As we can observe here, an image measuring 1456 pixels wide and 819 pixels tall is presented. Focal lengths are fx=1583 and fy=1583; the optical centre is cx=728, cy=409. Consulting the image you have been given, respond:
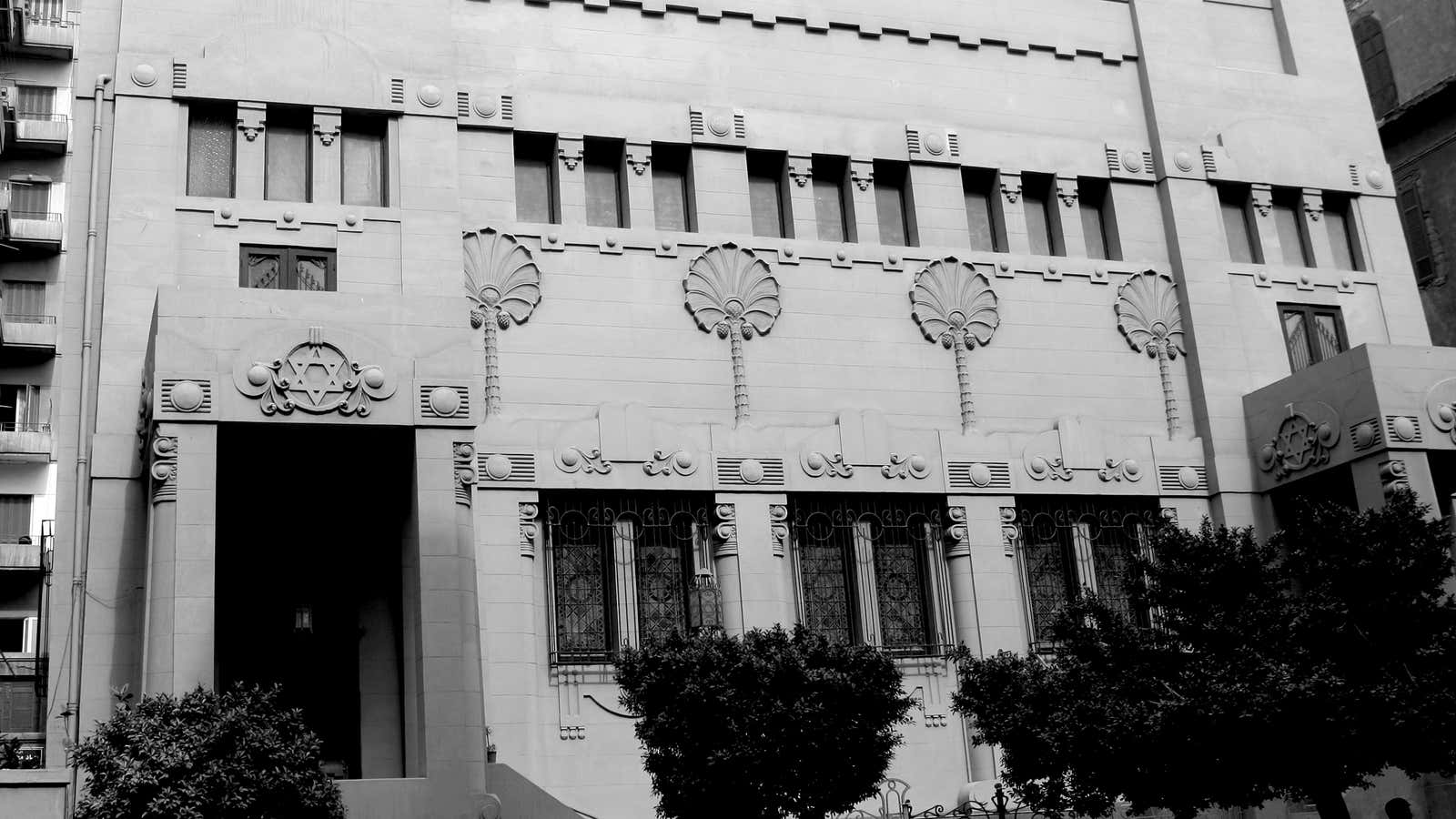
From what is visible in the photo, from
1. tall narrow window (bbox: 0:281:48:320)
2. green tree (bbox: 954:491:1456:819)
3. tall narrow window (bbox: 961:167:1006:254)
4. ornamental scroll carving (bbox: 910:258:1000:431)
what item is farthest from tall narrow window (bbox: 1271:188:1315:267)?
tall narrow window (bbox: 0:281:48:320)

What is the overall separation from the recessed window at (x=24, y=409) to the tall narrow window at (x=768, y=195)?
14735 millimetres

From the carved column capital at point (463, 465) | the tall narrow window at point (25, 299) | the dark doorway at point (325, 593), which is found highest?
the tall narrow window at point (25, 299)

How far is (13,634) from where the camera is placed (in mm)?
31344

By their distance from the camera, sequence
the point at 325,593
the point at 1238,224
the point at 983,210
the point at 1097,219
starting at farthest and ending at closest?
the point at 1238,224 → the point at 1097,219 → the point at 983,210 → the point at 325,593

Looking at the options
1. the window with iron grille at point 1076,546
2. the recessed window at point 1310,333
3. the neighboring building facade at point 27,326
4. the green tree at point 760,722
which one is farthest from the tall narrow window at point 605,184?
the recessed window at point 1310,333

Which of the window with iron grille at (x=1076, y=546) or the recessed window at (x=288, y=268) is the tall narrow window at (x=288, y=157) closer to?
the recessed window at (x=288, y=268)

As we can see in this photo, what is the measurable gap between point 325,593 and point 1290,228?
23.7 metres

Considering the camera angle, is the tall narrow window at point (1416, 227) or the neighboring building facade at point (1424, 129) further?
the tall narrow window at point (1416, 227)

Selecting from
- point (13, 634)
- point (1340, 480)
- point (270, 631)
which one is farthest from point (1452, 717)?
point (13, 634)

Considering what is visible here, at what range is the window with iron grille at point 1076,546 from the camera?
32906 millimetres

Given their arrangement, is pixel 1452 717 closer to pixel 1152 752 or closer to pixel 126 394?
pixel 1152 752

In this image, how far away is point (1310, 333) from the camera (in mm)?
36250

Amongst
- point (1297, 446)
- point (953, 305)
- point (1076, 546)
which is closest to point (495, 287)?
point (953, 305)

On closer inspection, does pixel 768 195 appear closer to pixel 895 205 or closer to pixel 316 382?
pixel 895 205
